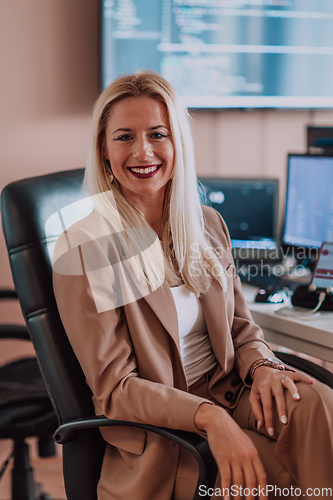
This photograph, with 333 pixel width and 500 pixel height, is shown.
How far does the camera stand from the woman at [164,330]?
92 centimetres

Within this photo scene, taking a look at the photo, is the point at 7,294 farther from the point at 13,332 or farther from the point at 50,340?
the point at 50,340

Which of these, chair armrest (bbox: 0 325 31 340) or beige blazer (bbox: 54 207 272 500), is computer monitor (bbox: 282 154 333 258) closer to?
beige blazer (bbox: 54 207 272 500)

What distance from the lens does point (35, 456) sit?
2.04 m

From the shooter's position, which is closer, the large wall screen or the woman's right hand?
the woman's right hand

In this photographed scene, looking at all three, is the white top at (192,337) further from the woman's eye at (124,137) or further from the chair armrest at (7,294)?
the chair armrest at (7,294)

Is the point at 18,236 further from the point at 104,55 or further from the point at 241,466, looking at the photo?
the point at 104,55

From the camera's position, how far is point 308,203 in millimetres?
1739

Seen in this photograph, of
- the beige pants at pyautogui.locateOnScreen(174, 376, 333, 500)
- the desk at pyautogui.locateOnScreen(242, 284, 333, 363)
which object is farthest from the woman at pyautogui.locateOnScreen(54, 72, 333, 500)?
the desk at pyautogui.locateOnScreen(242, 284, 333, 363)

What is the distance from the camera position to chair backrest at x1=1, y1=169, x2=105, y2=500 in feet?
3.41

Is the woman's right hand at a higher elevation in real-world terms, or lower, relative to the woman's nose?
lower

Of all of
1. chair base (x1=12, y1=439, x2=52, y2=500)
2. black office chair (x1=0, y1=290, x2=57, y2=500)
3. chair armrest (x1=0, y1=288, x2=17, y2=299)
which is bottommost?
chair base (x1=12, y1=439, x2=52, y2=500)

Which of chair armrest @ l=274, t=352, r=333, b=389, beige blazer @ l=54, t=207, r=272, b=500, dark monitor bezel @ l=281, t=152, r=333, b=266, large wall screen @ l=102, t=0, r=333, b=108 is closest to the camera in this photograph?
beige blazer @ l=54, t=207, r=272, b=500

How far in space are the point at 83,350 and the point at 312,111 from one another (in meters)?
1.89

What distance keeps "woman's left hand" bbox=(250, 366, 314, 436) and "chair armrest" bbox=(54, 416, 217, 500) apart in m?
0.17
